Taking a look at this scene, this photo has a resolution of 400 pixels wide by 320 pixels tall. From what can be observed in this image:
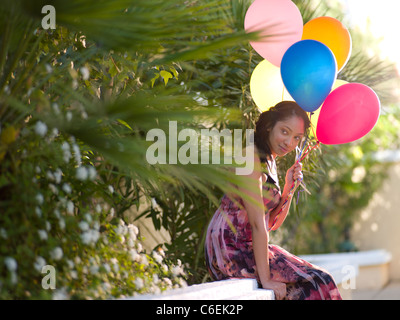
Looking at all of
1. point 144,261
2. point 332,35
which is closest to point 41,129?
point 144,261

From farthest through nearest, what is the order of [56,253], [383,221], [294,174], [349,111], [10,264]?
[383,221]
[294,174]
[349,111]
[56,253]
[10,264]

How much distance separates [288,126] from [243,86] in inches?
24.4

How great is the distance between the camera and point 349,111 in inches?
85.5

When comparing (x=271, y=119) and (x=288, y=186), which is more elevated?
(x=271, y=119)

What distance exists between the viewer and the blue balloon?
2.05 m

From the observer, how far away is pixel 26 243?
144 cm

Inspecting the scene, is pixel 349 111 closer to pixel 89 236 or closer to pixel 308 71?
pixel 308 71

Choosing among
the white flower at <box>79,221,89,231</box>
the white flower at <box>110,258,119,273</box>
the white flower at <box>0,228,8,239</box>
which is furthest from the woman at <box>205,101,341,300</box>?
the white flower at <box>0,228,8,239</box>

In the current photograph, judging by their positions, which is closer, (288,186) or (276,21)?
(276,21)

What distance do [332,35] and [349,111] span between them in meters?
0.41

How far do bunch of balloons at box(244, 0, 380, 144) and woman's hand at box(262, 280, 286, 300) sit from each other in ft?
2.16

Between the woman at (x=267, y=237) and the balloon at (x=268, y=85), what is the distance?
131 mm

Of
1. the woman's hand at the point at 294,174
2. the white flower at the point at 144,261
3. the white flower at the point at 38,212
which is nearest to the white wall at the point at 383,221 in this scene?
the woman's hand at the point at 294,174

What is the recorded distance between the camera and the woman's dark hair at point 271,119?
7.26ft
